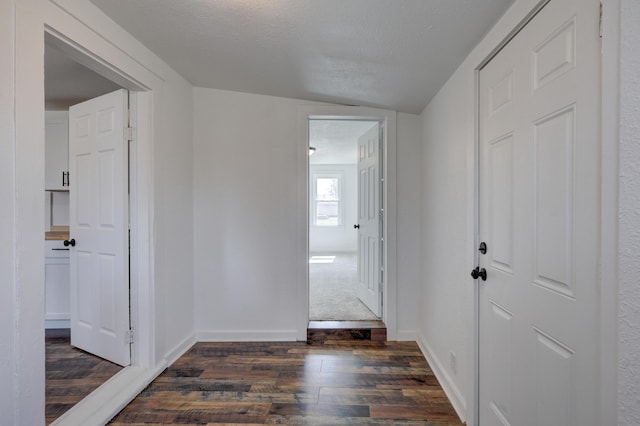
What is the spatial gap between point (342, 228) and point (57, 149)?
6044 millimetres

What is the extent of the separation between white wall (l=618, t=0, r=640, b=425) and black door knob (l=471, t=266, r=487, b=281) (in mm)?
848

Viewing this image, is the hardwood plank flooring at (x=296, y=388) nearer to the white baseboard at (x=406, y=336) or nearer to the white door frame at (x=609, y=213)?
the white baseboard at (x=406, y=336)

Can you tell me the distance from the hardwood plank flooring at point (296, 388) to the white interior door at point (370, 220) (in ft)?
2.28

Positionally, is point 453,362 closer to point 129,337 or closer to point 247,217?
point 247,217

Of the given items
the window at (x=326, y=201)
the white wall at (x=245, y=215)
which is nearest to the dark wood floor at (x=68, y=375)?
the white wall at (x=245, y=215)

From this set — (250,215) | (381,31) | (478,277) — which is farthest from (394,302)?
(381,31)

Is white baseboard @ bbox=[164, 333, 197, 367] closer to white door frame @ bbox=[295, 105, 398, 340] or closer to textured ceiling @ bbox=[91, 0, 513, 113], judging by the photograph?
white door frame @ bbox=[295, 105, 398, 340]

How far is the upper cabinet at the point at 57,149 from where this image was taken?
3166 millimetres

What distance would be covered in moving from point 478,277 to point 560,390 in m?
0.68

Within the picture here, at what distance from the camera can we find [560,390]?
3.62 feet

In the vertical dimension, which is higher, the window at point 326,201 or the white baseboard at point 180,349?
the window at point 326,201

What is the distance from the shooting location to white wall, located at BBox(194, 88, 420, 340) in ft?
9.73

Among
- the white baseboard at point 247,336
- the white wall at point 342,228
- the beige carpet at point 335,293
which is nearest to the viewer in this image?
the white baseboard at point 247,336

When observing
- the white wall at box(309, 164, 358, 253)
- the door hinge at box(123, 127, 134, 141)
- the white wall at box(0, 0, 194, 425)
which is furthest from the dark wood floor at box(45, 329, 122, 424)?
the white wall at box(309, 164, 358, 253)
